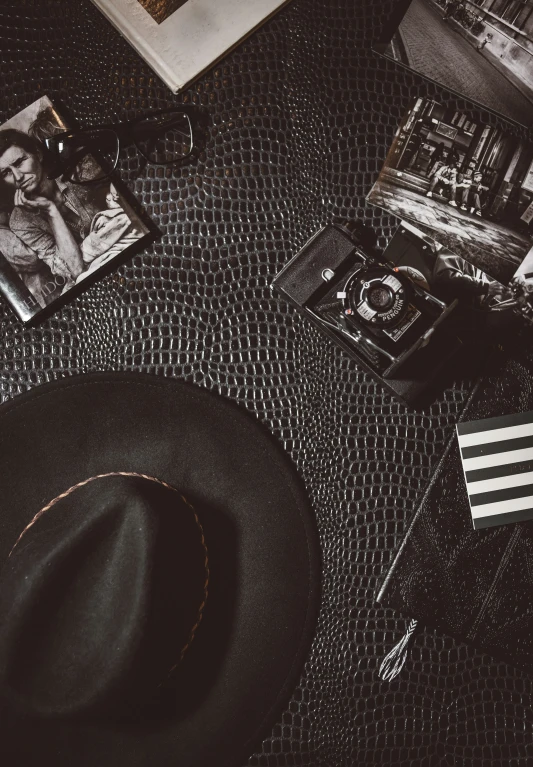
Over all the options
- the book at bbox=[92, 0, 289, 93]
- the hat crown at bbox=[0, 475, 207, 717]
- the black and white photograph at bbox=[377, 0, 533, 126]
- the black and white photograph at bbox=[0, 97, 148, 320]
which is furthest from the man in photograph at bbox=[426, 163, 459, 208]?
the hat crown at bbox=[0, 475, 207, 717]

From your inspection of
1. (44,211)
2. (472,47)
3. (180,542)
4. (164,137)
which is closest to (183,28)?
(164,137)

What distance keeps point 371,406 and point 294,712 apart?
490 millimetres

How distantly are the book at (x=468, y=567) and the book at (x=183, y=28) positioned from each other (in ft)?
2.21

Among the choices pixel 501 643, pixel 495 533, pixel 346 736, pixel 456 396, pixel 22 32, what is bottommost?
pixel 346 736

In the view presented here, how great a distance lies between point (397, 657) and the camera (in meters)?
0.92

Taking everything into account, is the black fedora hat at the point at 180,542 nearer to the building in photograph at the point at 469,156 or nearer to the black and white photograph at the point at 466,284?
the black and white photograph at the point at 466,284

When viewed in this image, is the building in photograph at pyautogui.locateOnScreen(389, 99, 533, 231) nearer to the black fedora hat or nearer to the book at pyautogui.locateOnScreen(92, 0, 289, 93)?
the book at pyautogui.locateOnScreen(92, 0, 289, 93)

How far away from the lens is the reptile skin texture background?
915 millimetres

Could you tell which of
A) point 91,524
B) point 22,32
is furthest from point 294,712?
point 22,32

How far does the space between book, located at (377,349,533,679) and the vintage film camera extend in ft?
0.36

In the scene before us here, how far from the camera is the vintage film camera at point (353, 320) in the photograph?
0.87 meters

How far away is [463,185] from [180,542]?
720mm

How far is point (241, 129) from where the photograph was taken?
3.15 feet

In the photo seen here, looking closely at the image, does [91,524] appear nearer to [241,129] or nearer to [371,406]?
[371,406]
